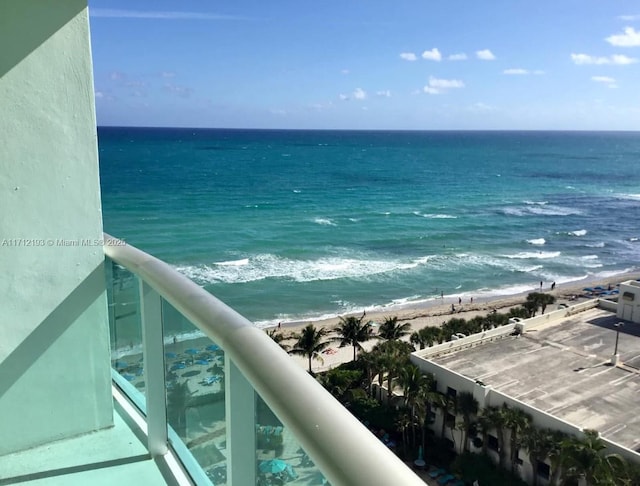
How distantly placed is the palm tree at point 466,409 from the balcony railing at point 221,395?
531 inches

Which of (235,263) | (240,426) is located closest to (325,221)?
(235,263)

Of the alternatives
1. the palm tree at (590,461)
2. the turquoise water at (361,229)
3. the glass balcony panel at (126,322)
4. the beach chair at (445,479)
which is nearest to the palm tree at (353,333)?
the turquoise water at (361,229)

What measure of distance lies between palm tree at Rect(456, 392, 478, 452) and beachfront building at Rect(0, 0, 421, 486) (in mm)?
13492

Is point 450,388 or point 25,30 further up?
point 25,30

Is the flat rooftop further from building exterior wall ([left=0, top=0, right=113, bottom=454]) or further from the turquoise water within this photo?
building exterior wall ([left=0, top=0, right=113, bottom=454])

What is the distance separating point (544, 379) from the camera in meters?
16.0

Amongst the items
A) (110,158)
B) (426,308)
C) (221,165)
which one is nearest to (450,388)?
(426,308)

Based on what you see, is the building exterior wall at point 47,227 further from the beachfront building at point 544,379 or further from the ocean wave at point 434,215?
the ocean wave at point 434,215

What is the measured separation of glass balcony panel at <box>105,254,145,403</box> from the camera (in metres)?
2.10

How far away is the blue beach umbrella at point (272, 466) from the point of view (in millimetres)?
1021

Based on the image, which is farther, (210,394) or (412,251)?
(412,251)

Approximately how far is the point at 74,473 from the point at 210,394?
3.10 feet

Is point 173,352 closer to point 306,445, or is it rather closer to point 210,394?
point 210,394

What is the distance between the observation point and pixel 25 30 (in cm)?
197
